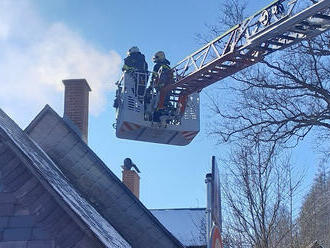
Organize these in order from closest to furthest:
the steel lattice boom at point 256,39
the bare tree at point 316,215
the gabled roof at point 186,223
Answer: the steel lattice boom at point 256,39 < the bare tree at point 316,215 < the gabled roof at point 186,223

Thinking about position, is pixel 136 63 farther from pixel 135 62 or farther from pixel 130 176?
pixel 130 176

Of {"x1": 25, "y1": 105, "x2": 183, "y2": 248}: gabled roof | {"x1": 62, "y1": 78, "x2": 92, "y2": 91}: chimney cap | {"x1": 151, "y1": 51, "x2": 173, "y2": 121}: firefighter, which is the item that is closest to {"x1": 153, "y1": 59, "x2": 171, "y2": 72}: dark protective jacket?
{"x1": 151, "y1": 51, "x2": 173, "y2": 121}: firefighter

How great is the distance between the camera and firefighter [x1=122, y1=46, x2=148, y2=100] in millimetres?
18750

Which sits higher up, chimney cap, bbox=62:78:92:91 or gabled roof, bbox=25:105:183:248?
chimney cap, bbox=62:78:92:91

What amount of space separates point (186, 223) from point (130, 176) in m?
5.71

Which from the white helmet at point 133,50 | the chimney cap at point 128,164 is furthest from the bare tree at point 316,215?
the white helmet at point 133,50

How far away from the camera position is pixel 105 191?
13.3 meters

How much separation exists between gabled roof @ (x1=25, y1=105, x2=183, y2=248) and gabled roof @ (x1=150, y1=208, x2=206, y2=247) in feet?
25.1

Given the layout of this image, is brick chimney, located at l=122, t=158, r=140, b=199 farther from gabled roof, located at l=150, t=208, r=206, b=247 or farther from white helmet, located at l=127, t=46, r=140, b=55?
gabled roof, located at l=150, t=208, r=206, b=247

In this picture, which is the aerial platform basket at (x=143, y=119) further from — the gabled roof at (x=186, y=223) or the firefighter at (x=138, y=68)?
the gabled roof at (x=186, y=223)

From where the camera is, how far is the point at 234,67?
16.3 metres

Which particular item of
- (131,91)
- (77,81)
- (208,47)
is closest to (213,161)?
(77,81)

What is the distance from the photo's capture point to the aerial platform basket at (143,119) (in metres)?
18.5

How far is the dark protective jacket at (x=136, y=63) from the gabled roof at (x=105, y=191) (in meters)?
5.57
